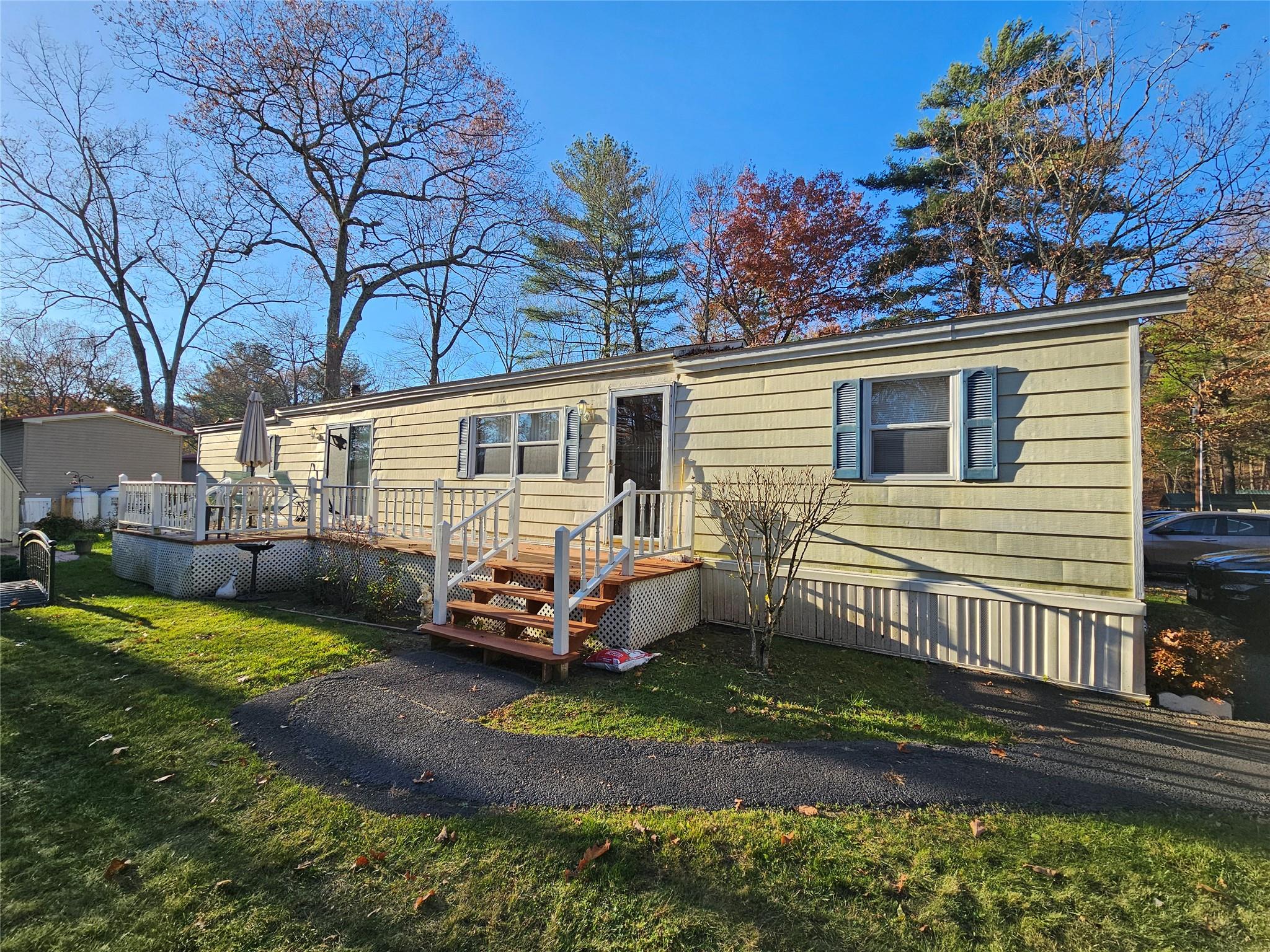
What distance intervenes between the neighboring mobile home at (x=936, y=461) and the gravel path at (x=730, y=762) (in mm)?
930

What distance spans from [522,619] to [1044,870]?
12.6ft

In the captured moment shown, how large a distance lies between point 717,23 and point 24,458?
20688 millimetres

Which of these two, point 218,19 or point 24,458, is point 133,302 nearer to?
point 24,458

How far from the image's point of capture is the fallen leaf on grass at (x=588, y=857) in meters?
2.21

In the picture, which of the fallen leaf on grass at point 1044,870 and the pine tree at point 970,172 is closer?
the fallen leaf on grass at point 1044,870

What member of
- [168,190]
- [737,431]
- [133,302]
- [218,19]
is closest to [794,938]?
[737,431]

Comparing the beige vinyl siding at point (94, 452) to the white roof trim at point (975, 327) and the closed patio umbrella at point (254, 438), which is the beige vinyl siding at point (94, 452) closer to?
the closed patio umbrella at point (254, 438)

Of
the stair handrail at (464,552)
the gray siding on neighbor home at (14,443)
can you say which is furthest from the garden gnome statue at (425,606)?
the gray siding on neighbor home at (14,443)

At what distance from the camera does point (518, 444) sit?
319 inches

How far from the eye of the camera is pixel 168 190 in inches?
784

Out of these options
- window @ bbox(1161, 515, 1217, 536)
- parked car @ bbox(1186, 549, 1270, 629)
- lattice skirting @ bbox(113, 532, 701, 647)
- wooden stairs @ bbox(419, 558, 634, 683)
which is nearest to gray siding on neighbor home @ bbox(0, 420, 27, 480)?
lattice skirting @ bbox(113, 532, 701, 647)

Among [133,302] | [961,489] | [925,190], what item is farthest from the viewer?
[133,302]

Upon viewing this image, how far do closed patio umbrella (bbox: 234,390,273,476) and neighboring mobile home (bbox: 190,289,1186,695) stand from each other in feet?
18.1

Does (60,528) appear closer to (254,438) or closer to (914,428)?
(254,438)
